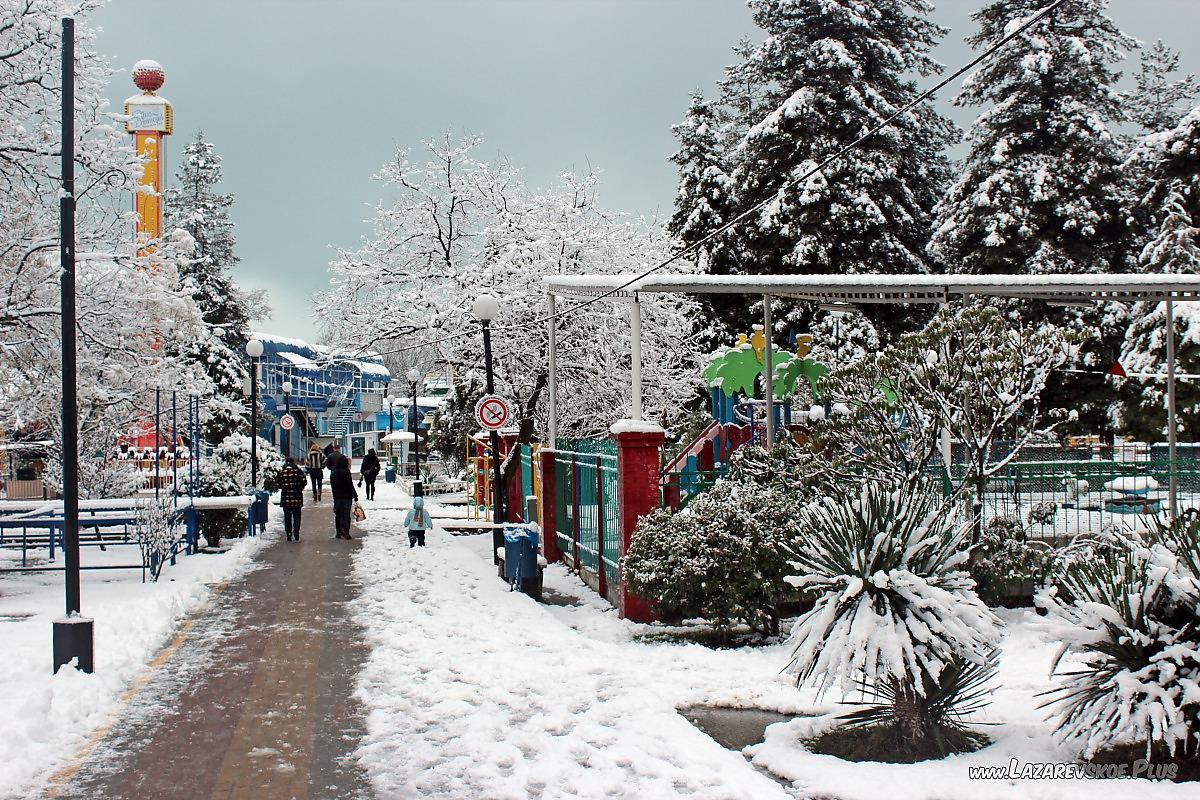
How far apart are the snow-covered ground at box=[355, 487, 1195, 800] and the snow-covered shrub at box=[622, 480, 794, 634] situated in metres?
0.49

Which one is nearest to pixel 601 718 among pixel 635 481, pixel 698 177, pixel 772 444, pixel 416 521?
pixel 635 481

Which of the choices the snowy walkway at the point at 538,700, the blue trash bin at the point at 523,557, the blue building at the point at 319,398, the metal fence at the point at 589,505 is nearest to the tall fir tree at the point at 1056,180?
the metal fence at the point at 589,505

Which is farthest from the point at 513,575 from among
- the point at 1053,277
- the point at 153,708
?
the point at 1053,277

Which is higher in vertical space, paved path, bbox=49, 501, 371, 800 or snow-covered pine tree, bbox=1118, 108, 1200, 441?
snow-covered pine tree, bbox=1118, 108, 1200, 441

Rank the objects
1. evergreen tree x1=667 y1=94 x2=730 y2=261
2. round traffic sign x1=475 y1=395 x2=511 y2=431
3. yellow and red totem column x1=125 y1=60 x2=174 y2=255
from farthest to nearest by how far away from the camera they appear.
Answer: yellow and red totem column x1=125 y1=60 x2=174 y2=255, evergreen tree x1=667 y1=94 x2=730 y2=261, round traffic sign x1=475 y1=395 x2=511 y2=431

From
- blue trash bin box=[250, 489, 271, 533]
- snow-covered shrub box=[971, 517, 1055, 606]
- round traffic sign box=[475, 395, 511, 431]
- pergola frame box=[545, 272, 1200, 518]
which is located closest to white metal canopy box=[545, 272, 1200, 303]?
pergola frame box=[545, 272, 1200, 518]

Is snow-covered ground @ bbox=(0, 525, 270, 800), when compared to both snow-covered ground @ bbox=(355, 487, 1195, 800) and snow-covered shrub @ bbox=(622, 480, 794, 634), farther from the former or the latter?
snow-covered shrub @ bbox=(622, 480, 794, 634)

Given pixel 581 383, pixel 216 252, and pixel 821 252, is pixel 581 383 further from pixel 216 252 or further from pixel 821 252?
pixel 216 252

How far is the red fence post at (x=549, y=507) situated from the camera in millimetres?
17531

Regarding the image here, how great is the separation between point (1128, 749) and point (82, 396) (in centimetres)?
1450

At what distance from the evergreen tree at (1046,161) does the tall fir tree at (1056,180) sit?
0.10 feet

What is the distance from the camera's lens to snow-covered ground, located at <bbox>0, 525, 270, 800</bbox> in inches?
285

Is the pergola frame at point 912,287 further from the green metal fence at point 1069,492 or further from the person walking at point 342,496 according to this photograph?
the person walking at point 342,496

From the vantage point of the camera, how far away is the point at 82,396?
15.9 m
